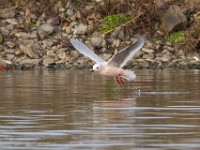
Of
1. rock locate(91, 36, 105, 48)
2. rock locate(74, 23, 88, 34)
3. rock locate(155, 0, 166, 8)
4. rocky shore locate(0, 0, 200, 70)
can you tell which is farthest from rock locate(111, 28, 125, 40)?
rock locate(155, 0, 166, 8)

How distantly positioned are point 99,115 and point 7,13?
71.7 ft

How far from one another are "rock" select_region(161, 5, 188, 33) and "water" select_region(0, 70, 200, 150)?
11445mm

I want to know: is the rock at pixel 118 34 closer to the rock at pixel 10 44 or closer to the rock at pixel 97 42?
the rock at pixel 97 42

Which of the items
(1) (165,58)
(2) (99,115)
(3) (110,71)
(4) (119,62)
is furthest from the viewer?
(1) (165,58)

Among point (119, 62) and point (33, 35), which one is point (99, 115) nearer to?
point (119, 62)

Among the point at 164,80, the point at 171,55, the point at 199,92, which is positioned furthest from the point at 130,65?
the point at 199,92

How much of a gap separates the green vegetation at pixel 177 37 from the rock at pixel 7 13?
5.88 metres

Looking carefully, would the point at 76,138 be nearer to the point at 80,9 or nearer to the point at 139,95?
the point at 139,95

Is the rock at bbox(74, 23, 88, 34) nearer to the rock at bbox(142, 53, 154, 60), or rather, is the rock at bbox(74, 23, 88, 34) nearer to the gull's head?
the rock at bbox(142, 53, 154, 60)

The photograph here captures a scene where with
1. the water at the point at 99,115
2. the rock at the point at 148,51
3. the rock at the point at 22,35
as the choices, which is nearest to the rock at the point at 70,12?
the rock at the point at 22,35

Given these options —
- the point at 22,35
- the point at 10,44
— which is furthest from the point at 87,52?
the point at 22,35

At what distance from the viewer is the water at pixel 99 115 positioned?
31.4ft

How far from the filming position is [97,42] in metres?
31.8

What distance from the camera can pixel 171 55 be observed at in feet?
102
